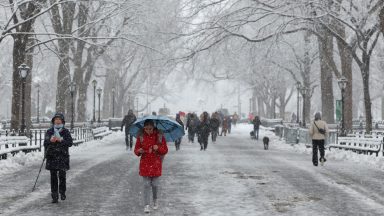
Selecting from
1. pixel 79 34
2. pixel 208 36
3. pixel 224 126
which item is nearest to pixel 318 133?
pixel 208 36

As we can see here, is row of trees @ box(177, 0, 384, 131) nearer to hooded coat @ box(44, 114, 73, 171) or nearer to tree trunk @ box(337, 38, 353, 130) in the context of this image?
tree trunk @ box(337, 38, 353, 130)

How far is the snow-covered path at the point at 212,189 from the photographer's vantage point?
9.64 meters

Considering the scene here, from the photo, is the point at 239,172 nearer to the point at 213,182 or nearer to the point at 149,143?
the point at 213,182

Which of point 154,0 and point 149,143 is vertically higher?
point 154,0

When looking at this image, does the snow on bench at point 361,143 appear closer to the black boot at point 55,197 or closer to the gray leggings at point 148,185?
the gray leggings at point 148,185

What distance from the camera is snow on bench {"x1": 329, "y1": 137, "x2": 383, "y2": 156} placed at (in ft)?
68.2

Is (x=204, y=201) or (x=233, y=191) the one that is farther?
(x=233, y=191)

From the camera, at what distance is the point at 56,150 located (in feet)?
33.1

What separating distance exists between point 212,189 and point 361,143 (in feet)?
38.8

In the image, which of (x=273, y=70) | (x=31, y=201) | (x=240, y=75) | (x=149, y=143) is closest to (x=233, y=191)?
(x=149, y=143)

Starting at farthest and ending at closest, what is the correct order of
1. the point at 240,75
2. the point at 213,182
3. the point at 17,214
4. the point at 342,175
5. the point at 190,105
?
the point at 190,105
the point at 240,75
the point at 342,175
the point at 213,182
the point at 17,214

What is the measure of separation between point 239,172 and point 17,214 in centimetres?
740

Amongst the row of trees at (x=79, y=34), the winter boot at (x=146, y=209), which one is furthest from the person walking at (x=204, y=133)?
the winter boot at (x=146, y=209)

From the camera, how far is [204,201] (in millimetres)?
10430
